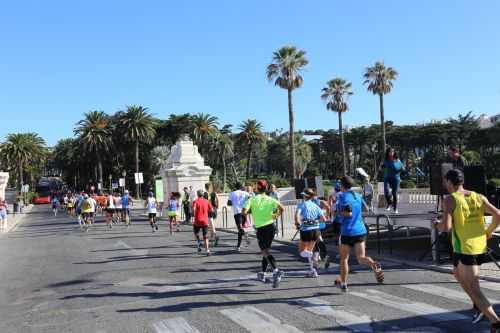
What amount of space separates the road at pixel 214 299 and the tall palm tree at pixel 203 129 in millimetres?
71997

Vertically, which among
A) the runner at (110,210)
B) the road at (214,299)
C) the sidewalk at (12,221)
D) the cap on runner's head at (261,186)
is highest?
→ the cap on runner's head at (261,186)

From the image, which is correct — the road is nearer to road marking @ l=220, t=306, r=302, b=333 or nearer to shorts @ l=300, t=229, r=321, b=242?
road marking @ l=220, t=306, r=302, b=333

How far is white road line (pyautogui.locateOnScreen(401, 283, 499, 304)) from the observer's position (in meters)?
7.37

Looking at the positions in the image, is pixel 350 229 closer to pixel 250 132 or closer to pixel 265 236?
pixel 265 236

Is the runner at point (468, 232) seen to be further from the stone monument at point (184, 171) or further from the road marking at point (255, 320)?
the stone monument at point (184, 171)

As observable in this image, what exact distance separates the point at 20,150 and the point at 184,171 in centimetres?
5968

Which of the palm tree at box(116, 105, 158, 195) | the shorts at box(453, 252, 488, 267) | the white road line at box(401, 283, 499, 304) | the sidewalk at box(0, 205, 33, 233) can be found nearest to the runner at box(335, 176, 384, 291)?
the white road line at box(401, 283, 499, 304)

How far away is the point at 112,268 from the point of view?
11.6 meters

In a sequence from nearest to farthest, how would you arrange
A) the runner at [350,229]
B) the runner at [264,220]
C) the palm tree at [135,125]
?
the runner at [350,229], the runner at [264,220], the palm tree at [135,125]

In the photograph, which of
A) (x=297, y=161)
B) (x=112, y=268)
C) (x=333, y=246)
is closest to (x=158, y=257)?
(x=112, y=268)

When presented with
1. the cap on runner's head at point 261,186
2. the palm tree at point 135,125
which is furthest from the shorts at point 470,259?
the palm tree at point 135,125

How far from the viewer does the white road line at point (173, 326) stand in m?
6.15

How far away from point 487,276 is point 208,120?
77915 millimetres

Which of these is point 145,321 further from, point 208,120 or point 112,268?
point 208,120
